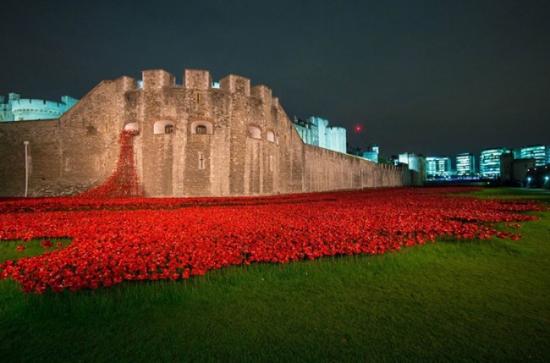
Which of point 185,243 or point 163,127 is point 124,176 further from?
Answer: point 185,243

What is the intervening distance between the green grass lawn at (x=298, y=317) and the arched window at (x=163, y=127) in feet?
61.1

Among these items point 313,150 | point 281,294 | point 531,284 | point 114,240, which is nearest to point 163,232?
point 114,240

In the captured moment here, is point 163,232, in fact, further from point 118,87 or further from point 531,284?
point 118,87

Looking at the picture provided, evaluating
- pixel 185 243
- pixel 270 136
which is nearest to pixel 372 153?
pixel 270 136

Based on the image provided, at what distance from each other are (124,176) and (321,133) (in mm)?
53804

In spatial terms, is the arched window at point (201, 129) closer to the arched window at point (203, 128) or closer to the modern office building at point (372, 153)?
the arched window at point (203, 128)

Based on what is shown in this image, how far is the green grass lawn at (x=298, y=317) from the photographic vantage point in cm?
235

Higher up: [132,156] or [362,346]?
[132,156]

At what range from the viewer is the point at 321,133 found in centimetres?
6875

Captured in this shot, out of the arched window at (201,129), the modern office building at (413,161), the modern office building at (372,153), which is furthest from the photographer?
the modern office building at (372,153)

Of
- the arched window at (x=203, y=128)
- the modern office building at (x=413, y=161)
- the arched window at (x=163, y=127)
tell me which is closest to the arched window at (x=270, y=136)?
the arched window at (x=203, y=128)

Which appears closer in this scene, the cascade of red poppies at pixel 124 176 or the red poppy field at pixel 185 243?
the red poppy field at pixel 185 243

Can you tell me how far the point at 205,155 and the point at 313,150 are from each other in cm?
1367

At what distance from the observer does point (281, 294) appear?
11.7 ft
